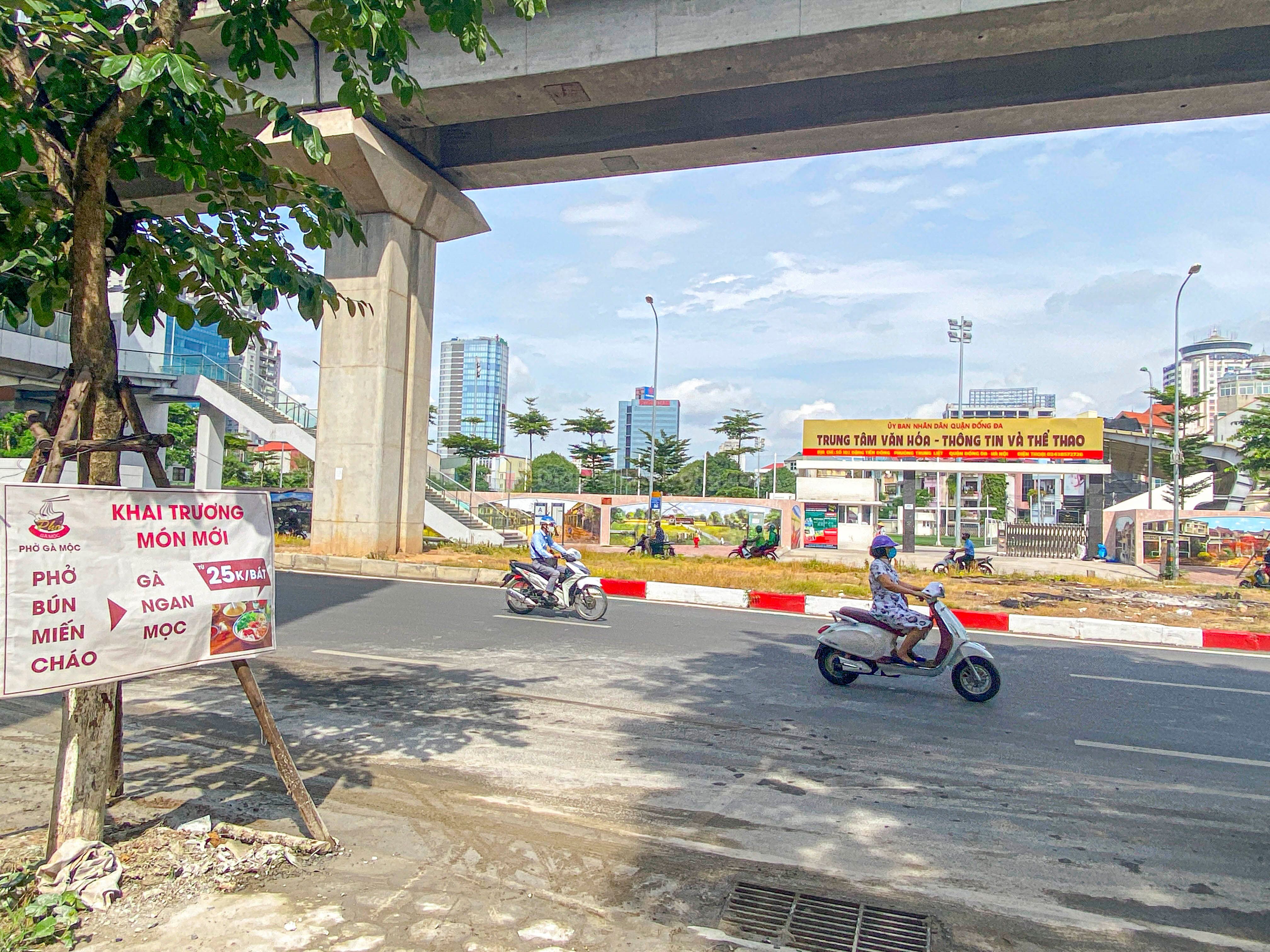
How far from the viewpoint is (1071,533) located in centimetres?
3241

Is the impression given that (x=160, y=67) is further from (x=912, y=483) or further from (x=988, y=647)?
(x=912, y=483)

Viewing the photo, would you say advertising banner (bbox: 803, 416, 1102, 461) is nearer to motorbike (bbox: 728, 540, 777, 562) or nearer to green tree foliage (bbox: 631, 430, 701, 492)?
motorbike (bbox: 728, 540, 777, 562)

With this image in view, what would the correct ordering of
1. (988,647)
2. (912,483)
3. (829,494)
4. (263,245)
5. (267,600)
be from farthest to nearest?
(829,494) < (912,483) < (988,647) < (263,245) < (267,600)

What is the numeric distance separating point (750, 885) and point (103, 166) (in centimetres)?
453

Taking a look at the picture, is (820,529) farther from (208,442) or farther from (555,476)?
(555,476)

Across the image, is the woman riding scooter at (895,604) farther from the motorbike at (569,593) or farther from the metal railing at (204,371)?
the metal railing at (204,371)

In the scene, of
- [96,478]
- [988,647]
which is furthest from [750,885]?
[988,647]

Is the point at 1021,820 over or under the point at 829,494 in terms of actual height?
under

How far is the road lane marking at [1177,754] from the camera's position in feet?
19.6

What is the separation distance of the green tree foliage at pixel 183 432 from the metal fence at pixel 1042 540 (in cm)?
4382

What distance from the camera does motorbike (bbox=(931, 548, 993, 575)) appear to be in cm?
2305

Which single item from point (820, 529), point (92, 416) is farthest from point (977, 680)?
point (820, 529)

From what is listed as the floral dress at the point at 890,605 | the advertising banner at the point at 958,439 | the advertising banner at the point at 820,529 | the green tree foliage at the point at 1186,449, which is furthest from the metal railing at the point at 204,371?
the green tree foliage at the point at 1186,449

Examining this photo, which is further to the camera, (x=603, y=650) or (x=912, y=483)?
(x=912, y=483)
